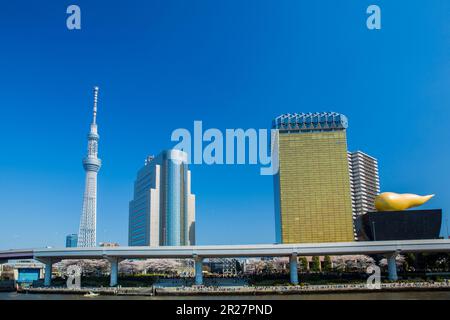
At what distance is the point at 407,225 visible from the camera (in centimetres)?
4456

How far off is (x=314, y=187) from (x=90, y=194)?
56075 mm

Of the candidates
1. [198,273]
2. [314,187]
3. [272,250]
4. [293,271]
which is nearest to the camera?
[272,250]

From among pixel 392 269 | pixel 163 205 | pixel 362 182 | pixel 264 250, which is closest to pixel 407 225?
pixel 392 269

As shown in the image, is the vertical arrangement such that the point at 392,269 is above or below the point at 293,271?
above

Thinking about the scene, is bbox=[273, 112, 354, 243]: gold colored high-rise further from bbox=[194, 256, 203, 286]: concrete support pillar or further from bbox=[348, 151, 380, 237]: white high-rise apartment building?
bbox=[194, 256, 203, 286]: concrete support pillar

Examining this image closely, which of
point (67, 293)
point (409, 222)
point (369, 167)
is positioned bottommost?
point (67, 293)

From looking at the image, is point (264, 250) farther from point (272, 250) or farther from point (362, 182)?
point (362, 182)

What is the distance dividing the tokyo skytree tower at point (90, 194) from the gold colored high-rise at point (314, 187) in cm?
4721

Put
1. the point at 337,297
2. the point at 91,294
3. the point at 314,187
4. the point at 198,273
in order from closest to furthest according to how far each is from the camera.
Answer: the point at 337,297
the point at 91,294
the point at 198,273
the point at 314,187

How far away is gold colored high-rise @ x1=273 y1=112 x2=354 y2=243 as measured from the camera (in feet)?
266

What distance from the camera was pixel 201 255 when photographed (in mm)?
42531
